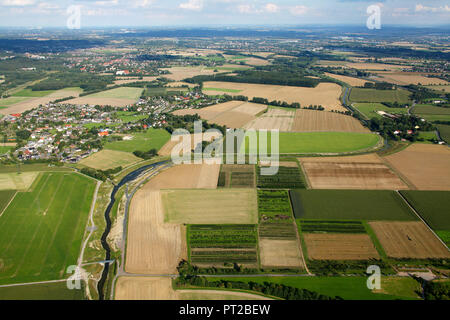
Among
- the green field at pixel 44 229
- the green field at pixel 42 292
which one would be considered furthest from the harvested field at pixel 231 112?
the green field at pixel 42 292

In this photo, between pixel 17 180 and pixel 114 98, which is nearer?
pixel 17 180

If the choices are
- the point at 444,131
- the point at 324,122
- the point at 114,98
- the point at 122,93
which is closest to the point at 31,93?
the point at 122,93

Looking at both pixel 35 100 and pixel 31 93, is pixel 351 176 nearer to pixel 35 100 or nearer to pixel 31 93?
pixel 35 100

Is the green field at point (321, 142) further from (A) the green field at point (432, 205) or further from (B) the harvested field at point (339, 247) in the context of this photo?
(B) the harvested field at point (339, 247)

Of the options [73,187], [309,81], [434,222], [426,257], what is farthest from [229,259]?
[309,81]

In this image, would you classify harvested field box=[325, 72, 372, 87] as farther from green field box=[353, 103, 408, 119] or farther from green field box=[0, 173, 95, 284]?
green field box=[0, 173, 95, 284]
